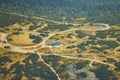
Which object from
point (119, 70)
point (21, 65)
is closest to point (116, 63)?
point (119, 70)

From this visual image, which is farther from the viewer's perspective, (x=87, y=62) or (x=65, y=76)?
(x=87, y=62)

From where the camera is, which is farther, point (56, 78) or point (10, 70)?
point (10, 70)

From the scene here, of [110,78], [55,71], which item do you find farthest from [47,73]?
[110,78]

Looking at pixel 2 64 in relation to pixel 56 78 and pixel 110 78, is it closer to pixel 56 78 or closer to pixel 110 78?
pixel 56 78

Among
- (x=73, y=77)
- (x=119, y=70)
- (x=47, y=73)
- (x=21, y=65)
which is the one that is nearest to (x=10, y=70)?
(x=21, y=65)

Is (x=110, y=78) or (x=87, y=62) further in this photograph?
(x=87, y=62)

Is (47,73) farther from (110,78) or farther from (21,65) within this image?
(110,78)

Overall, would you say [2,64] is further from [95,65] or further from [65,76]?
[95,65]
